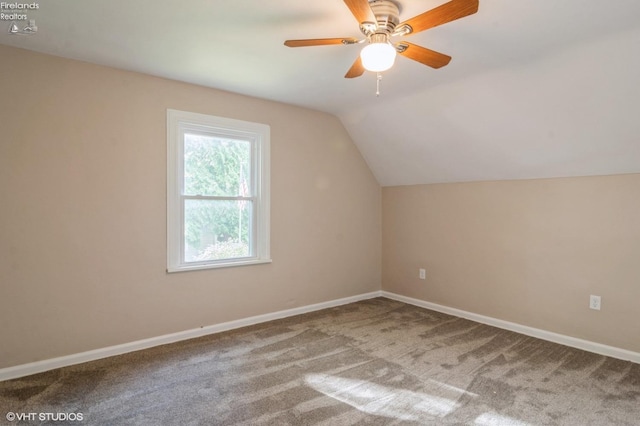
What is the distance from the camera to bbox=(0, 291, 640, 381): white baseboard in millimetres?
2735

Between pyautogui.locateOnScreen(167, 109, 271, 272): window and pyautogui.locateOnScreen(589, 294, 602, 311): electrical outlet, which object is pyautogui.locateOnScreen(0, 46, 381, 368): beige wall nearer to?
pyautogui.locateOnScreen(167, 109, 271, 272): window

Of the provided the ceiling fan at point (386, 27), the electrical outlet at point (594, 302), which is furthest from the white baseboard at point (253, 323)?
the ceiling fan at point (386, 27)

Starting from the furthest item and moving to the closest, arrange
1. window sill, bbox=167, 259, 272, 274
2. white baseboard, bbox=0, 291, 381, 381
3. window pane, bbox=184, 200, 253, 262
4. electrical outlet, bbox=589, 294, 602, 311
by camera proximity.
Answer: window pane, bbox=184, 200, 253, 262
window sill, bbox=167, 259, 272, 274
electrical outlet, bbox=589, 294, 602, 311
white baseboard, bbox=0, 291, 381, 381

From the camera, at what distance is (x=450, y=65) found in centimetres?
290

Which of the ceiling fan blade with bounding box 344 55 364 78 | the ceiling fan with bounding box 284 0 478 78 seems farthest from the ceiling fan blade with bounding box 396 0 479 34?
the ceiling fan blade with bounding box 344 55 364 78

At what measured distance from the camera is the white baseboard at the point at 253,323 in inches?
108

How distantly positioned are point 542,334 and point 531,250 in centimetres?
79

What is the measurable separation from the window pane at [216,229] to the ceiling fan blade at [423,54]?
226 centimetres

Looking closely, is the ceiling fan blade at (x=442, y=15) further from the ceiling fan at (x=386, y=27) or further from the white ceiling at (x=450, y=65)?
the white ceiling at (x=450, y=65)

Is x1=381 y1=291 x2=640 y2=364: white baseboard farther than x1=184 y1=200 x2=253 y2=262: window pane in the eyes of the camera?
No

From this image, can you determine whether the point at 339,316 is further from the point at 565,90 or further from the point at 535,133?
the point at 565,90

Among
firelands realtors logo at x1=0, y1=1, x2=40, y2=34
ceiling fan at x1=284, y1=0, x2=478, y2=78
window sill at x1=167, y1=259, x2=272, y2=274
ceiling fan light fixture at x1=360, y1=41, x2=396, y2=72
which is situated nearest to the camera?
ceiling fan at x1=284, y1=0, x2=478, y2=78

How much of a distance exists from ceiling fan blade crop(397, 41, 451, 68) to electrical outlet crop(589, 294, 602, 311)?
2.49 metres

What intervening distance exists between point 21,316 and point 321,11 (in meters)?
2.99
